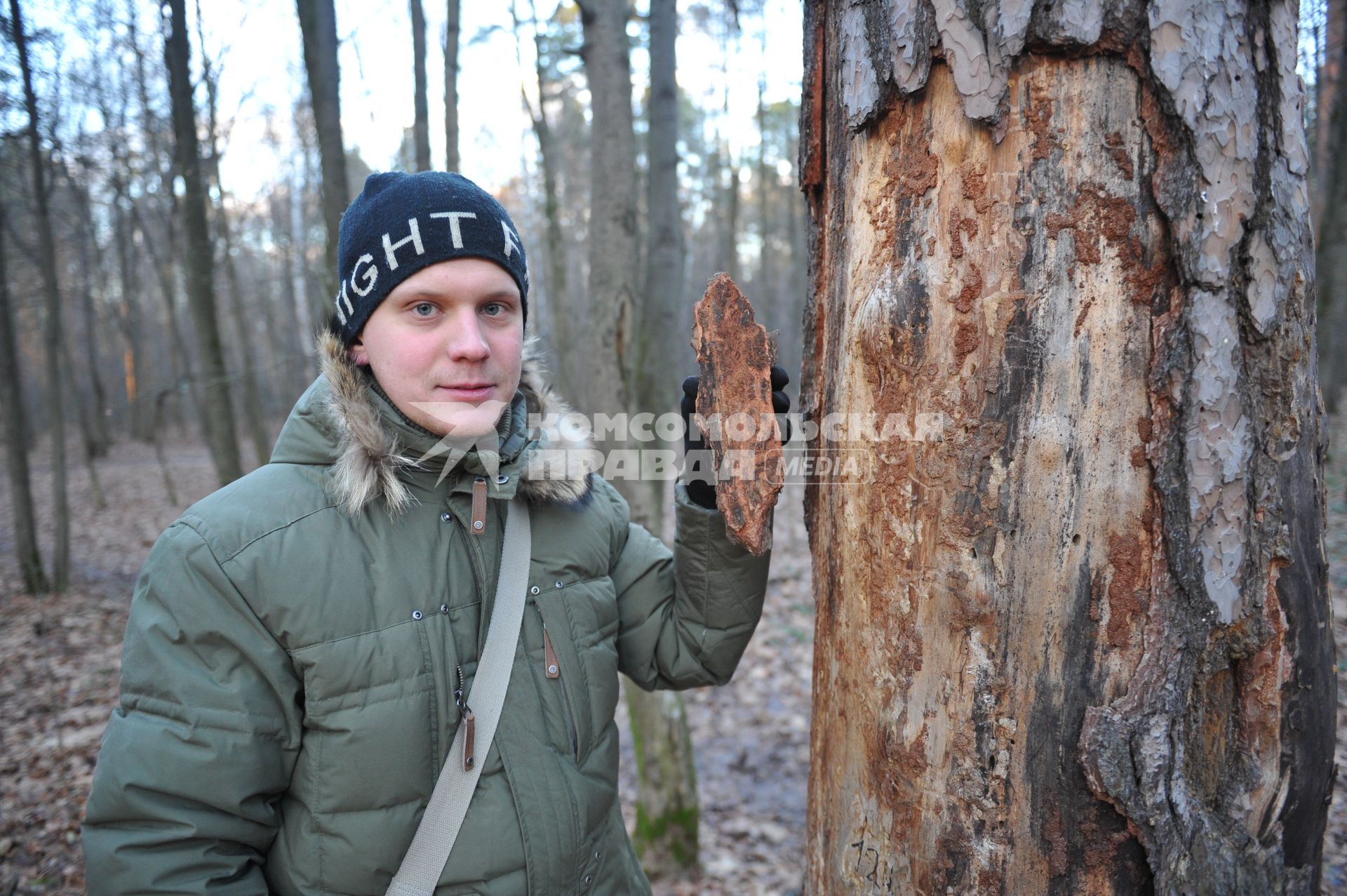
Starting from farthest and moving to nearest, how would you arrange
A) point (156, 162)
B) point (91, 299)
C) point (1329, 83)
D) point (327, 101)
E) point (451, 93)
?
point (91, 299) → point (156, 162) → point (1329, 83) → point (451, 93) → point (327, 101)

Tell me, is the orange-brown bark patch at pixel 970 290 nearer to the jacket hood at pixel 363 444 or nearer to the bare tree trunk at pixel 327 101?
the jacket hood at pixel 363 444

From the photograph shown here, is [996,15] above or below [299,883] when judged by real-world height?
above

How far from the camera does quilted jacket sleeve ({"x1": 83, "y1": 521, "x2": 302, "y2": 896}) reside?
132 centimetres

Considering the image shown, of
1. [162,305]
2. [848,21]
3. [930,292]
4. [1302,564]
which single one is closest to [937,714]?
[1302,564]

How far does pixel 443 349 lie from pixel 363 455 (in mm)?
296

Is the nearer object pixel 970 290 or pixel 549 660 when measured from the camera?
pixel 970 290

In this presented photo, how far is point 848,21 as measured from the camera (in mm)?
1378

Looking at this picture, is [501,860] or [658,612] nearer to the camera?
[501,860]

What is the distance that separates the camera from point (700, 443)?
70.5 inches

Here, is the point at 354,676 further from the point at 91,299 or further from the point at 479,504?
the point at 91,299

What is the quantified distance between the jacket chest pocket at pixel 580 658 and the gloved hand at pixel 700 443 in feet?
1.19

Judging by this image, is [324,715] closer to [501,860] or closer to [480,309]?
[501,860]

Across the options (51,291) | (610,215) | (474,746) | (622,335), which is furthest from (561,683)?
(51,291)

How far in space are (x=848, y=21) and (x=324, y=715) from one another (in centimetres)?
172
